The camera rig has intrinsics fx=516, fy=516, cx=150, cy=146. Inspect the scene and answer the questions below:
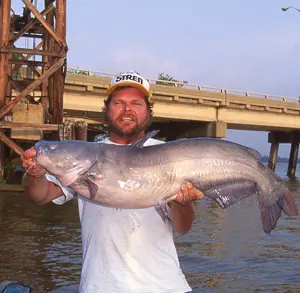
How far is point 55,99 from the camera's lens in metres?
18.7

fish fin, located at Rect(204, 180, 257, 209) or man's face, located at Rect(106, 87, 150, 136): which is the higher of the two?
man's face, located at Rect(106, 87, 150, 136)

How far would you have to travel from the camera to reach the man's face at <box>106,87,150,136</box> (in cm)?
347

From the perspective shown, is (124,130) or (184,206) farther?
(124,130)

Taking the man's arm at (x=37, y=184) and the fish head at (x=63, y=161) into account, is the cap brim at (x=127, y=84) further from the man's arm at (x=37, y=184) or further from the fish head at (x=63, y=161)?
the man's arm at (x=37, y=184)

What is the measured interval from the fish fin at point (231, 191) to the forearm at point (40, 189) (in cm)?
101

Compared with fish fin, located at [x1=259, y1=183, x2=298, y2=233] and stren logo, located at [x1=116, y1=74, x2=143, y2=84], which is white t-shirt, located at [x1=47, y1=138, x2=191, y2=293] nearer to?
fish fin, located at [x1=259, y1=183, x2=298, y2=233]

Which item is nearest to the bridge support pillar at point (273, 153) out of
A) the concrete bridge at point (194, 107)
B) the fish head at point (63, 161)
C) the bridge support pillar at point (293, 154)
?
the bridge support pillar at point (293, 154)

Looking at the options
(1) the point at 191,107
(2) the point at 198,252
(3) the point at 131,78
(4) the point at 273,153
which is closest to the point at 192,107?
(1) the point at 191,107

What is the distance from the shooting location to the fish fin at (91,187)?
3.09m

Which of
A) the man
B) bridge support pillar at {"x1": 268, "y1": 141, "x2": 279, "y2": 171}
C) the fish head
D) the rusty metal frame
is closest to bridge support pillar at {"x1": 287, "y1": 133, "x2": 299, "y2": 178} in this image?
bridge support pillar at {"x1": 268, "y1": 141, "x2": 279, "y2": 171}

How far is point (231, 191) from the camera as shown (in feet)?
11.2

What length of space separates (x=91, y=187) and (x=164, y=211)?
1.53 ft

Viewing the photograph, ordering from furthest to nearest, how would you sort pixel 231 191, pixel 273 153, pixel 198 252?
pixel 273 153 < pixel 198 252 < pixel 231 191

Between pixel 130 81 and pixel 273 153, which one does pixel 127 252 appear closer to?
pixel 130 81
